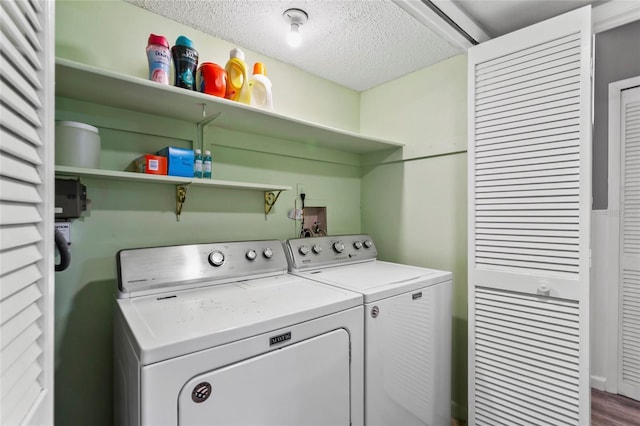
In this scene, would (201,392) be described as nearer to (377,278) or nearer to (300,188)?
(377,278)

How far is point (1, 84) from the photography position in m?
0.57

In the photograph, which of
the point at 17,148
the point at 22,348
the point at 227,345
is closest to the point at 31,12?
the point at 17,148

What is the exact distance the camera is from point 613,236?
242 centimetres

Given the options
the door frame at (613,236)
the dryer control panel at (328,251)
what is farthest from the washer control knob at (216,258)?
the door frame at (613,236)

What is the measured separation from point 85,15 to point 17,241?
1.45 metres

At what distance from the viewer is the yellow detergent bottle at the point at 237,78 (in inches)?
66.4

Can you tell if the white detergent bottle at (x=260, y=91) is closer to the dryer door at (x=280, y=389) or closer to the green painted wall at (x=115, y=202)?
the green painted wall at (x=115, y=202)

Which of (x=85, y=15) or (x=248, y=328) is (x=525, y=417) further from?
(x=85, y=15)

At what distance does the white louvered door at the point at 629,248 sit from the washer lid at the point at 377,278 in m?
1.61

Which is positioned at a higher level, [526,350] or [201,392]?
[201,392]

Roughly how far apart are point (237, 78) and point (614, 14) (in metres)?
1.91

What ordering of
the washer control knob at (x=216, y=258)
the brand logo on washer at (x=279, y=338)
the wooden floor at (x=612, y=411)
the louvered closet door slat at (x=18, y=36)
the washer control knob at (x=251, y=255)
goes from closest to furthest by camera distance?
the louvered closet door slat at (x=18, y=36)
the brand logo on washer at (x=279, y=338)
the washer control knob at (x=216, y=258)
the washer control knob at (x=251, y=255)
the wooden floor at (x=612, y=411)

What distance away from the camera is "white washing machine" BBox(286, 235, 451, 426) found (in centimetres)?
149

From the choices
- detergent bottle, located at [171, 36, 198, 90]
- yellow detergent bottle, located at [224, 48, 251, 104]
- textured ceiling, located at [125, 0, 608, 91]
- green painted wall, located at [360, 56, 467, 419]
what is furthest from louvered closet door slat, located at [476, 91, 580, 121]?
detergent bottle, located at [171, 36, 198, 90]
